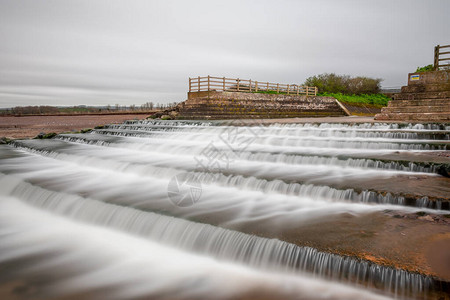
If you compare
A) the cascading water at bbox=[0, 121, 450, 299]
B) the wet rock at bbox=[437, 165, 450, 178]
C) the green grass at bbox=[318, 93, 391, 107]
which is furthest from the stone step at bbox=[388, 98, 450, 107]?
the green grass at bbox=[318, 93, 391, 107]

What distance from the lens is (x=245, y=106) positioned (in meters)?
20.4

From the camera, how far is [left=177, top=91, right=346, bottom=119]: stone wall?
18953 mm

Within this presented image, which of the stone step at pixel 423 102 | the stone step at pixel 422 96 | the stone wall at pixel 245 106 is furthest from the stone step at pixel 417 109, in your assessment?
the stone wall at pixel 245 106

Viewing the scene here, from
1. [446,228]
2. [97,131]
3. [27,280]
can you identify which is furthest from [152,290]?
[97,131]

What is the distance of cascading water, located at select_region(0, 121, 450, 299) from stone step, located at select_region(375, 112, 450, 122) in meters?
4.02

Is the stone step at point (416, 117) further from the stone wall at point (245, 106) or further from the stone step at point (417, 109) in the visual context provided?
the stone wall at point (245, 106)

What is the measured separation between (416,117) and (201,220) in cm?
1108

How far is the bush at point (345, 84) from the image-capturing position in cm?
3769

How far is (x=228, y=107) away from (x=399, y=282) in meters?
17.6

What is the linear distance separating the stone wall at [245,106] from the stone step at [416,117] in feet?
29.6

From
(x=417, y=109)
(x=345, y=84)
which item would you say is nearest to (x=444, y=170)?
(x=417, y=109)

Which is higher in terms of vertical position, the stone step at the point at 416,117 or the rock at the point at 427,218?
the stone step at the point at 416,117

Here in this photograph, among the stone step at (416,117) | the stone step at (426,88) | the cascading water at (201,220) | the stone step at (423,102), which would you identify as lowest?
the cascading water at (201,220)

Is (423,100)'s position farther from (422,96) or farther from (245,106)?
(245,106)
